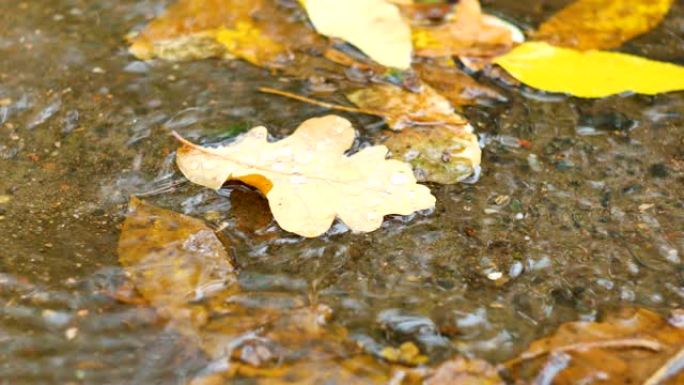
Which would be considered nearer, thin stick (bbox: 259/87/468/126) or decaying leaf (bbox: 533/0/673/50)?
thin stick (bbox: 259/87/468/126)

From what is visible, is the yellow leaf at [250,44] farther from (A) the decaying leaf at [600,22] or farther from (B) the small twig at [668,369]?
(B) the small twig at [668,369]

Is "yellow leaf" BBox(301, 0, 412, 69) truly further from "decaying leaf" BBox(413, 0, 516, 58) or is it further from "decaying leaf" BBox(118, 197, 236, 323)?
"decaying leaf" BBox(118, 197, 236, 323)

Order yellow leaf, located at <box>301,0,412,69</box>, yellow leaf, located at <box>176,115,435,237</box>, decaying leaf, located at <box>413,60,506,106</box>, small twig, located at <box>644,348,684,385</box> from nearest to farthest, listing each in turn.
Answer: small twig, located at <box>644,348,684,385</box> → yellow leaf, located at <box>176,115,435,237</box> → decaying leaf, located at <box>413,60,506,106</box> → yellow leaf, located at <box>301,0,412,69</box>

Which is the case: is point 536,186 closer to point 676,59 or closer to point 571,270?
point 571,270

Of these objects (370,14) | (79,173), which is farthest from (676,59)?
(79,173)

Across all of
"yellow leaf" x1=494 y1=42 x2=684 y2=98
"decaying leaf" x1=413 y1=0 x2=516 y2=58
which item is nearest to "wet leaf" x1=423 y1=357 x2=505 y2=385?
"yellow leaf" x1=494 y1=42 x2=684 y2=98

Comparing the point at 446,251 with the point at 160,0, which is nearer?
the point at 446,251

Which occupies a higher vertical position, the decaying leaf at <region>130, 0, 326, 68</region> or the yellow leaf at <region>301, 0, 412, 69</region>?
the yellow leaf at <region>301, 0, 412, 69</region>

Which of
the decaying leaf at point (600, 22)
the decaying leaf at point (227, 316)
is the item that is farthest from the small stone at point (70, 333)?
the decaying leaf at point (600, 22)
